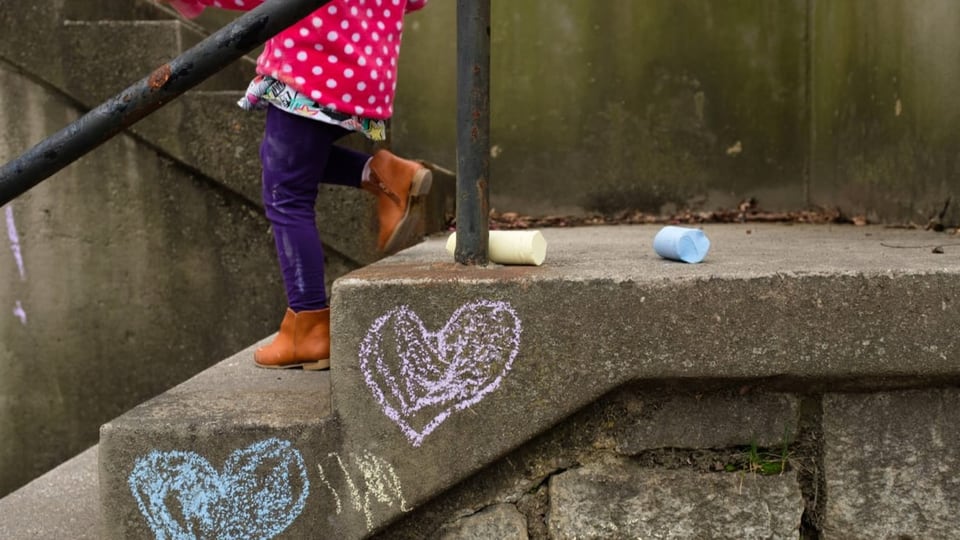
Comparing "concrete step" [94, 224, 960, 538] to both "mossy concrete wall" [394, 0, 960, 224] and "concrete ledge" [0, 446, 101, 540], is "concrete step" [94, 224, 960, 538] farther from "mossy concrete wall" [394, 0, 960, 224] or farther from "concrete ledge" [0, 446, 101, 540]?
"mossy concrete wall" [394, 0, 960, 224]

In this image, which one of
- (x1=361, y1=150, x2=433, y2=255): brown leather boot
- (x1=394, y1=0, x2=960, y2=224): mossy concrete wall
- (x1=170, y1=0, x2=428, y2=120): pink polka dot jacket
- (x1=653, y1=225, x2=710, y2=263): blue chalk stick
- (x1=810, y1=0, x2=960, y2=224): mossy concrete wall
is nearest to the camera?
(x1=653, y1=225, x2=710, y2=263): blue chalk stick

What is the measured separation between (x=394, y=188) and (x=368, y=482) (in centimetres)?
105

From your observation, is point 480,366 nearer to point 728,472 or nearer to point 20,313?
point 728,472

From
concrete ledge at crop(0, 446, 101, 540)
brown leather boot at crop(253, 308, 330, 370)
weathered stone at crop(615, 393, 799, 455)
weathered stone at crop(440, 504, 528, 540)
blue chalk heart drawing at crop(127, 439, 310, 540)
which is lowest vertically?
concrete ledge at crop(0, 446, 101, 540)

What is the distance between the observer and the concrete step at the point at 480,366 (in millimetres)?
2006

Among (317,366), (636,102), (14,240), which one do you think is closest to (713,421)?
(317,366)

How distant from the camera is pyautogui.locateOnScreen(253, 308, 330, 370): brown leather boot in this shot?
102 inches

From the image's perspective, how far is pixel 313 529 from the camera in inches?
80.7

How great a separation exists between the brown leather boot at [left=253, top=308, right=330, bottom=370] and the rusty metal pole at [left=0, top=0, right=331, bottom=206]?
78cm

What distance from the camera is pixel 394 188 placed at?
284cm

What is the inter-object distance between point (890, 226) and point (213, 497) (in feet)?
9.05

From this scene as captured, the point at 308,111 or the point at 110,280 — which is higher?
the point at 308,111

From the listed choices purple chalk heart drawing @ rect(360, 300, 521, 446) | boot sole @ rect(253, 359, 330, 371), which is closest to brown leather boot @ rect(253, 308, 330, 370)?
boot sole @ rect(253, 359, 330, 371)

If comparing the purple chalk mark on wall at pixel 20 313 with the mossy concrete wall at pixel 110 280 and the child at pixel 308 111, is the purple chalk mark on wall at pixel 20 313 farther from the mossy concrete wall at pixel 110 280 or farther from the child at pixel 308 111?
the child at pixel 308 111
